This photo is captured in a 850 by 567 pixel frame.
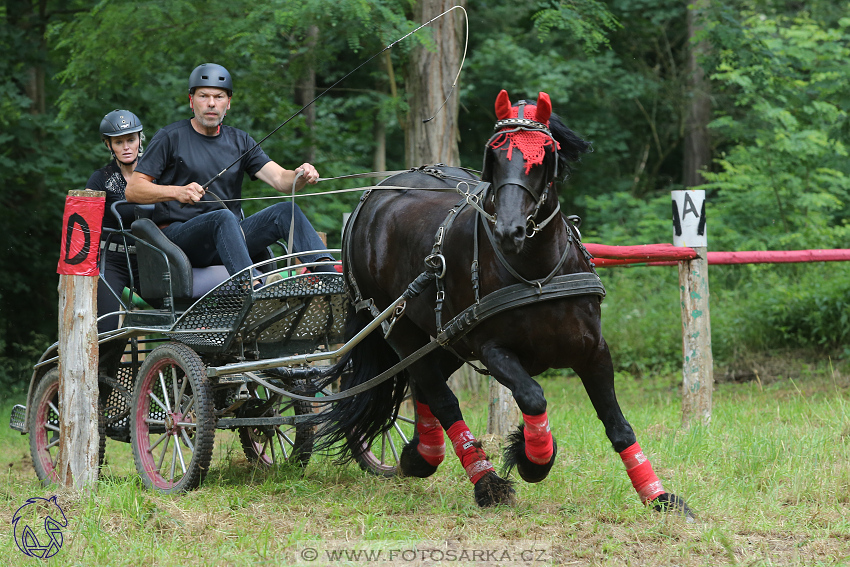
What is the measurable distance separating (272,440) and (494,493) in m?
1.86

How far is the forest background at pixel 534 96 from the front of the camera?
26.3ft

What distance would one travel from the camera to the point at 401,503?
4.14m

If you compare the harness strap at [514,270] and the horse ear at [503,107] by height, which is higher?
the horse ear at [503,107]

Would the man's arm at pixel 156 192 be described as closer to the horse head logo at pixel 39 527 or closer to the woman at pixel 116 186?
the woman at pixel 116 186

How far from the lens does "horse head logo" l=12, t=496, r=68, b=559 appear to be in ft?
11.5

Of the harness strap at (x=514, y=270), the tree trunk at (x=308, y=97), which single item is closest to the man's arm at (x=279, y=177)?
the harness strap at (x=514, y=270)

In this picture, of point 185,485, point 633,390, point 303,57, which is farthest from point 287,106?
point 185,485

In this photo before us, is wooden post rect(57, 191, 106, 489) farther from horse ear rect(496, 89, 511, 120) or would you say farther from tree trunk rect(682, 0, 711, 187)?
tree trunk rect(682, 0, 711, 187)

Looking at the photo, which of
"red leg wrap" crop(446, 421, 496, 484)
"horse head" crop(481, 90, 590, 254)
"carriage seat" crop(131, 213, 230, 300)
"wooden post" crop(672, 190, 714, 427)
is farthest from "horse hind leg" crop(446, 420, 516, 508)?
"wooden post" crop(672, 190, 714, 427)

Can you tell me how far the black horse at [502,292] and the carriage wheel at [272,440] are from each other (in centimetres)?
52

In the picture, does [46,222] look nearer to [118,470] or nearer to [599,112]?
[118,470]

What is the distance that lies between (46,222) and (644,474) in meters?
8.95

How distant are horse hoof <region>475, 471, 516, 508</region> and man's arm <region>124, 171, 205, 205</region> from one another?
7.00 feet

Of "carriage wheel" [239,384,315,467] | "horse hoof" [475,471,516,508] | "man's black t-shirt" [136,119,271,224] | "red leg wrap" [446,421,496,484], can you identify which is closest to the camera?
"horse hoof" [475,471,516,508]
